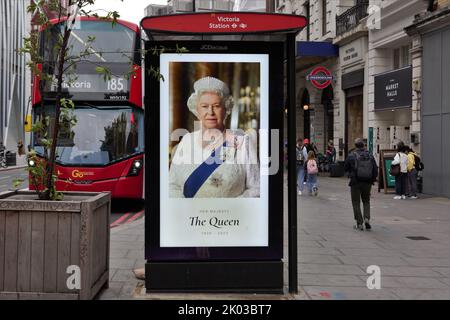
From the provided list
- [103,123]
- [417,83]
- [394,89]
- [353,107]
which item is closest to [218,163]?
[103,123]

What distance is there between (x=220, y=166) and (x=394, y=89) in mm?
16143

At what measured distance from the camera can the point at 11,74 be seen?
196 feet

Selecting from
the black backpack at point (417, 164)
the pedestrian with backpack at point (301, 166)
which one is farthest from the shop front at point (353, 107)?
the black backpack at point (417, 164)

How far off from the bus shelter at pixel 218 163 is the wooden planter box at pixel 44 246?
0.82 m

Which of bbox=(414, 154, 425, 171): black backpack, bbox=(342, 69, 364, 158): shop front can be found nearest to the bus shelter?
bbox=(414, 154, 425, 171): black backpack

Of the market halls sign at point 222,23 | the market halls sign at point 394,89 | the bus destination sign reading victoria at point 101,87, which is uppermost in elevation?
the market halls sign at point 394,89

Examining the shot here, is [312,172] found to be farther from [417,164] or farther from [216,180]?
[216,180]

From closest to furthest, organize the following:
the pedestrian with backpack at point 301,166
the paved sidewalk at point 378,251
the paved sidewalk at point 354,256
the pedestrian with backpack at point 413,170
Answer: the paved sidewalk at point 354,256, the paved sidewalk at point 378,251, the pedestrian with backpack at point 413,170, the pedestrian with backpack at point 301,166

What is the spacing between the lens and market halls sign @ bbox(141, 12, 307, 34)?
211 inches

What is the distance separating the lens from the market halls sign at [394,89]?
63.2 ft

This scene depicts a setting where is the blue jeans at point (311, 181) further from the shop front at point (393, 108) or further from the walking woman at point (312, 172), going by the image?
the shop front at point (393, 108)

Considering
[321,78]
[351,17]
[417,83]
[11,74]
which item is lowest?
[417,83]

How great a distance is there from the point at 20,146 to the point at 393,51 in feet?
126

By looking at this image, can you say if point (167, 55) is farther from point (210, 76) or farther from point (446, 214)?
point (446, 214)
